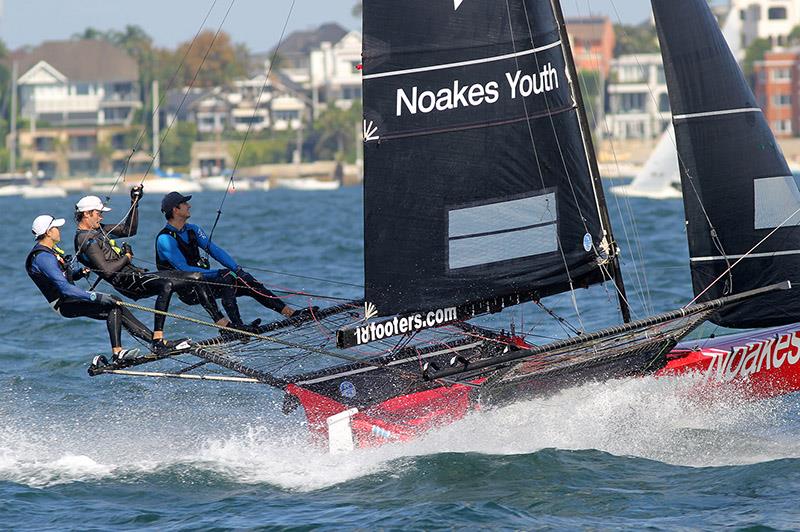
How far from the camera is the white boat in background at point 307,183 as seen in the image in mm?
73562

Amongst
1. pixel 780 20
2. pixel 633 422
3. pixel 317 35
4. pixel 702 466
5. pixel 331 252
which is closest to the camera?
pixel 702 466

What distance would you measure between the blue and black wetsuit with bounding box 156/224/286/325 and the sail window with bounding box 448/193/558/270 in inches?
56.6

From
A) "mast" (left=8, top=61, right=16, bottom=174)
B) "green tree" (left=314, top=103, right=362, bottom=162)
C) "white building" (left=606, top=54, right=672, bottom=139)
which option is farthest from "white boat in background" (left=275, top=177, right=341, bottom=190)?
"white building" (left=606, top=54, right=672, bottom=139)

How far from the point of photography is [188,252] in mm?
8812

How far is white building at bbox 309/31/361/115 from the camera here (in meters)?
92.2

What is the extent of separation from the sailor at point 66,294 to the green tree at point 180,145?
244 ft

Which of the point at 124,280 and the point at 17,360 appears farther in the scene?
the point at 17,360

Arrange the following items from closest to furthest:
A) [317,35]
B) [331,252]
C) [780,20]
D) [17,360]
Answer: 1. [17,360]
2. [331,252]
3. [780,20]
4. [317,35]

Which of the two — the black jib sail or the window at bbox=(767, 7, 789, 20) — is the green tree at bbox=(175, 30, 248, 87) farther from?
the black jib sail

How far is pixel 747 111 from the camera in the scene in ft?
27.2

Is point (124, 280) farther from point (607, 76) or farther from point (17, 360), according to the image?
point (607, 76)

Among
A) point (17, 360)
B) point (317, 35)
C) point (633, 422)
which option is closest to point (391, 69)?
point (633, 422)

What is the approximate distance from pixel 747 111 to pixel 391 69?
7.59ft

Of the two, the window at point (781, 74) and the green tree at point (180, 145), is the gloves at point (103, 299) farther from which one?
the green tree at point (180, 145)
